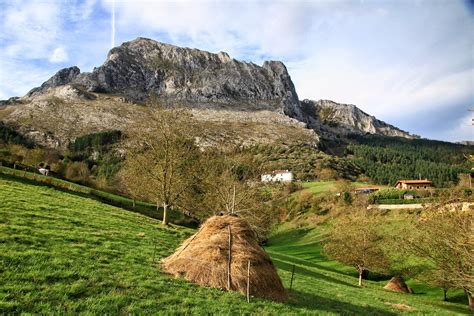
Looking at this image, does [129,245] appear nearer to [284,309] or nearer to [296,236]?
[284,309]

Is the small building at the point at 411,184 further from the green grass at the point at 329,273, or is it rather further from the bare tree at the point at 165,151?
the bare tree at the point at 165,151

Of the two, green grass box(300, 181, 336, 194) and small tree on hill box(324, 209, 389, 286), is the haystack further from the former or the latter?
green grass box(300, 181, 336, 194)

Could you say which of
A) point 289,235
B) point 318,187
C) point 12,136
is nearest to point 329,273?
point 289,235

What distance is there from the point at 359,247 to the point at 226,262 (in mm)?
41023

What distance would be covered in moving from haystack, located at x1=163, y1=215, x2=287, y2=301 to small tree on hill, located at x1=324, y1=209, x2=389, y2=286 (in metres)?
37.5

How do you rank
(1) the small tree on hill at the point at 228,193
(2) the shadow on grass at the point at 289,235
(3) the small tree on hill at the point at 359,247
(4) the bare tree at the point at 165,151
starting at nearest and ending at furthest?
(4) the bare tree at the point at 165,151, (1) the small tree on hill at the point at 228,193, (3) the small tree on hill at the point at 359,247, (2) the shadow on grass at the point at 289,235

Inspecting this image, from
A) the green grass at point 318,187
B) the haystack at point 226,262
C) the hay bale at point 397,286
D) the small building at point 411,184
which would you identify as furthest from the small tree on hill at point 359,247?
the small building at point 411,184

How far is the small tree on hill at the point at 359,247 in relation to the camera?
50.6m

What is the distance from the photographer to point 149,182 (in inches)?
1640

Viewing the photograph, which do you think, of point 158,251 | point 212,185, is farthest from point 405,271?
point 158,251

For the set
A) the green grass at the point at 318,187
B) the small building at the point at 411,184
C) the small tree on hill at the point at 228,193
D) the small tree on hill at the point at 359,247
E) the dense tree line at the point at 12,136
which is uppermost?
the dense tree line at the point at 12,136

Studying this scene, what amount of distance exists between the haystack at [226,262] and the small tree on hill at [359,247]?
37.5 m

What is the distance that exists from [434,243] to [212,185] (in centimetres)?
3165

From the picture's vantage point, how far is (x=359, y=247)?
51.2 metres
